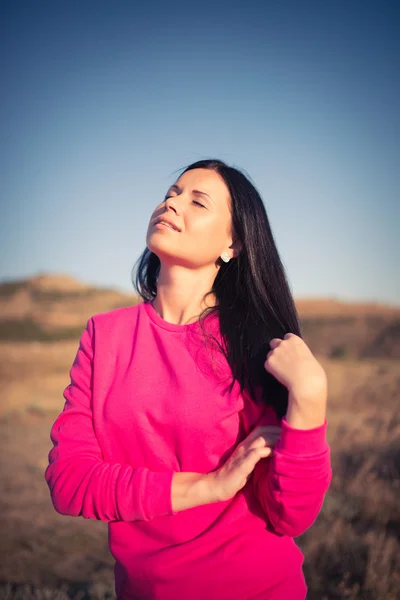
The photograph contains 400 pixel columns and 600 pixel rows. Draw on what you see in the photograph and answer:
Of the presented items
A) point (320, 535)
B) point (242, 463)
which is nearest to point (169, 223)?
point (242, 463)

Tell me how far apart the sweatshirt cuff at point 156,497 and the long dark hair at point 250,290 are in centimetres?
45

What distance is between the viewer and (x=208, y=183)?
1854 millimetres

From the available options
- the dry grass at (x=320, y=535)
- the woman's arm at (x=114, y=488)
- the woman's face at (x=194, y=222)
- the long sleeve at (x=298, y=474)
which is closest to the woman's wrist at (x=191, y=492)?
the woman's arm at (x=114, y=488)

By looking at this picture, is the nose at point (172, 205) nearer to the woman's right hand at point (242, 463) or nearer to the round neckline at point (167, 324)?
the round neckline at point (167, 324)

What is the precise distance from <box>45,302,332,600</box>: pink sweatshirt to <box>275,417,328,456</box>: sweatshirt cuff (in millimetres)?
21

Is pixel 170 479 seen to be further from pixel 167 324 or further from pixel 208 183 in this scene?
pixel 208 183

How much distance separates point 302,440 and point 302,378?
0.18 metres

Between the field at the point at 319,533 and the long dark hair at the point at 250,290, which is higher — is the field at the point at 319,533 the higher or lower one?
the lower one

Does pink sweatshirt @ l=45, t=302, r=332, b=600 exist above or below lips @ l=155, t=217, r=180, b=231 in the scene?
below

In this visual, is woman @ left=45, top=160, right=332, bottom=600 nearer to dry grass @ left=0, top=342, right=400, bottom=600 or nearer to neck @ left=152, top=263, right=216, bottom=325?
neck @ left=152, top=263, right=216, bottom=325

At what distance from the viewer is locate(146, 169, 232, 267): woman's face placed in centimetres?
176

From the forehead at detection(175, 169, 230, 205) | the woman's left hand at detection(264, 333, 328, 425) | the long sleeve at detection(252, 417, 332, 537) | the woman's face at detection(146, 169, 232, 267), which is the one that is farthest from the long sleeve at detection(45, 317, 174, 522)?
the forehead at detection(175, 169, 230, 205)

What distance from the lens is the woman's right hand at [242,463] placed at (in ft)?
4.86

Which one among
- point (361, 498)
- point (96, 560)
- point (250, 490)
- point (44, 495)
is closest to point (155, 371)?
point (250, 490)
